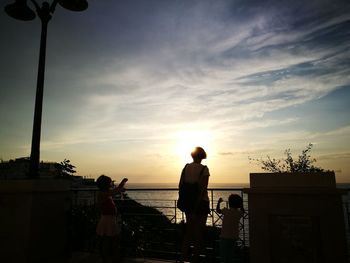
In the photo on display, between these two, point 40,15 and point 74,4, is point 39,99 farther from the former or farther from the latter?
point 74,4

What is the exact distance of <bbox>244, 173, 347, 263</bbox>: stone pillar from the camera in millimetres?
3346

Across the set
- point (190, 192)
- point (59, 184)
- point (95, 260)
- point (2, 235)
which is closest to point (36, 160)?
point (59, 184)

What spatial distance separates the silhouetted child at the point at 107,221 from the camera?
4141 mm

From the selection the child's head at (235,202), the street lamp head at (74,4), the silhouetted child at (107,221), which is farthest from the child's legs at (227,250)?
the street lamp head at (74,4)

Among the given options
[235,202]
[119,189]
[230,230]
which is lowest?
[230,230]

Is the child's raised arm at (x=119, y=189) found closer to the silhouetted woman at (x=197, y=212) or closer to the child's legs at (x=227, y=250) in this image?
the silhouetted woman at (x=197, y=212)

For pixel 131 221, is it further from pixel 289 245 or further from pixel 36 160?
pixel 289 245

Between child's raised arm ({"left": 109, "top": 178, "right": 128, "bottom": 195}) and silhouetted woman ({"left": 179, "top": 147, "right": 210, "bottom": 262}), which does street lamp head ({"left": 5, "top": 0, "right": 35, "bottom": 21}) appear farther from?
silhouetted woman ({"left": 179, "top": 147, "right": 210, "bottom": 262})

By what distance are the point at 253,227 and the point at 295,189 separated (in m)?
0.73

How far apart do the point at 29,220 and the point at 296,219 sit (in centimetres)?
377

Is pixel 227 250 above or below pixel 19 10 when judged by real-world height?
below

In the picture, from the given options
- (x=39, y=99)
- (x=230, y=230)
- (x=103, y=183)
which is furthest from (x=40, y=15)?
(x=230, y=230)

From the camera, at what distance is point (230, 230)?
385 cm

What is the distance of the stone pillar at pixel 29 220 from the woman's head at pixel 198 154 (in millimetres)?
2327
